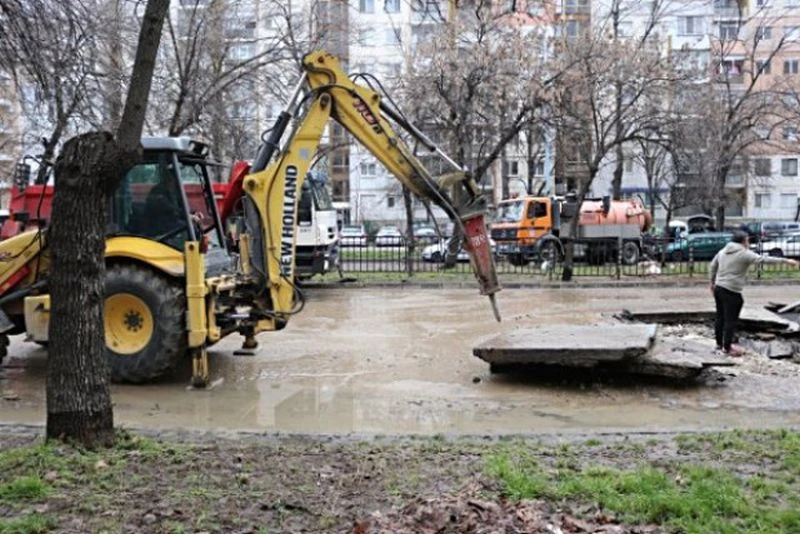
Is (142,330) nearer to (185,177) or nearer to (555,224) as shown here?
(185,177)

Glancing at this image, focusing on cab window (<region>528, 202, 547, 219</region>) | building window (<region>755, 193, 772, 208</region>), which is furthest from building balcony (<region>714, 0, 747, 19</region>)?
cab window (<region>528, 202, 547, 219</region>)

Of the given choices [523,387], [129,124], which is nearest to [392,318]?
[523,387]

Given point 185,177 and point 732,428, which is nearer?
point 732,428

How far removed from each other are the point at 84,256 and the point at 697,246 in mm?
28537

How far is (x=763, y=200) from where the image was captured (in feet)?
206

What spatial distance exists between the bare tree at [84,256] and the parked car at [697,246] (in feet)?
80.9

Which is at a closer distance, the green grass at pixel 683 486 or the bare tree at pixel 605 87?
the green grass at pixel 683 486

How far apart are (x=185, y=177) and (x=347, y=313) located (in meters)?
7.10

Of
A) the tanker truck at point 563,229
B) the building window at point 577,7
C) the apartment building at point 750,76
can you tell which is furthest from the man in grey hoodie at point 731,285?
the apartment building at point 750,76

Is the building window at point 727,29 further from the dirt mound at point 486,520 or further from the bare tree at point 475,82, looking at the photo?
the dirt mound at point 486,520

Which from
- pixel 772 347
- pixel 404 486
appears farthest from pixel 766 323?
pixel 404 486

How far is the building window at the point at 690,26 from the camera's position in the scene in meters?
60.0

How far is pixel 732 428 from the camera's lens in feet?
23.2

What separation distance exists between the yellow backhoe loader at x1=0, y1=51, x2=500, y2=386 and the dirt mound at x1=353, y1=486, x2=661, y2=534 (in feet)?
16.6
